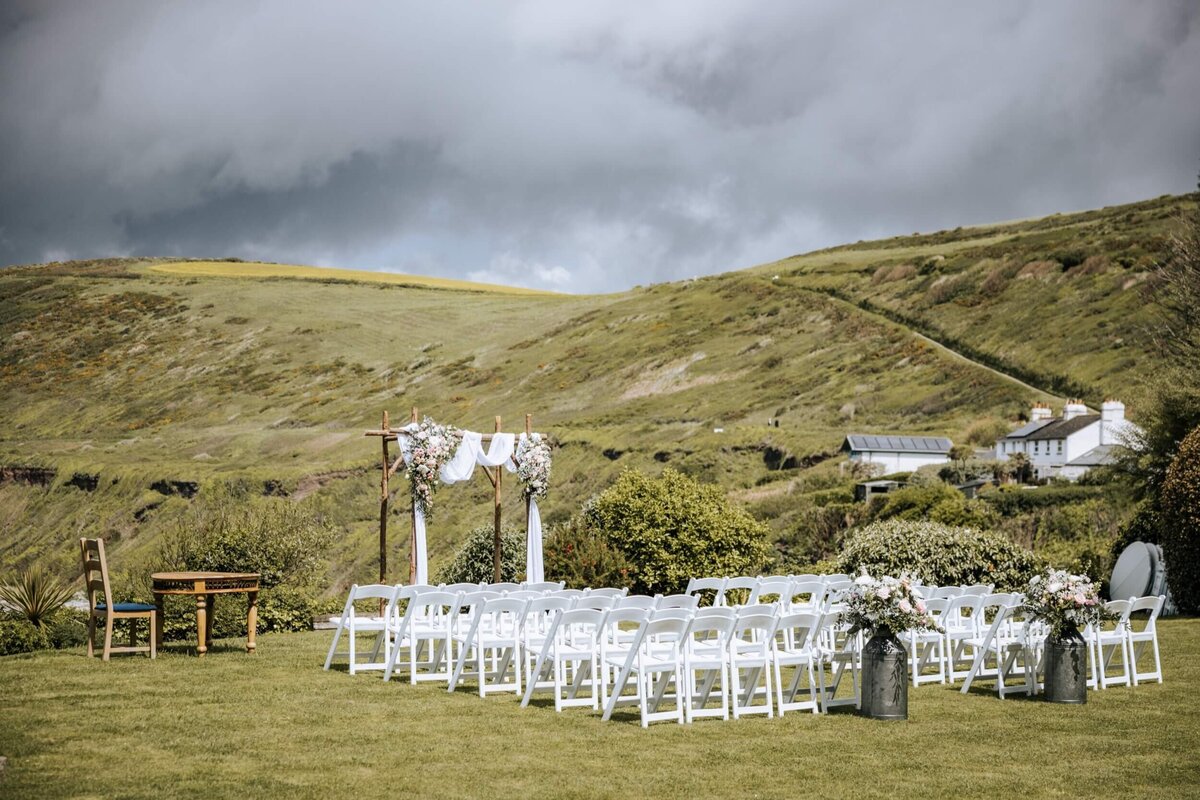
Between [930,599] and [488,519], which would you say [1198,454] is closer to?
[930,599]

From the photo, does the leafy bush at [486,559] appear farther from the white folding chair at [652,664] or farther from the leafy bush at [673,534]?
the white folding chair at [652,664]

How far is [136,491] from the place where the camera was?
55469 millimetres

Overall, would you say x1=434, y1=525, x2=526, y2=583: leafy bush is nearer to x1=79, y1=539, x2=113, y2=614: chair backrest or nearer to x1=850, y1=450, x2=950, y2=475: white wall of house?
x1=79, y1=539, x2=113, y2=614: chair backrest

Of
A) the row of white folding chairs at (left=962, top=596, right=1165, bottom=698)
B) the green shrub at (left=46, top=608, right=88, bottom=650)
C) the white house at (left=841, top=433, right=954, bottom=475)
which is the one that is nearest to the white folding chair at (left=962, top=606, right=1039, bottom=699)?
the row of white folding chairs at (left=962, top=596, right=1165, bottom=698)

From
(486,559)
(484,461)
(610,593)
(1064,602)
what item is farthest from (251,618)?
(486,559)

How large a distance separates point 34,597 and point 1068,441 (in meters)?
35.6

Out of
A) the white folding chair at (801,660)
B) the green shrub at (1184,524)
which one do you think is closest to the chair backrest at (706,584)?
the white folding chair at (801,660)

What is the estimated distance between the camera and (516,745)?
25.9 ft

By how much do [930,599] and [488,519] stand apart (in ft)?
106

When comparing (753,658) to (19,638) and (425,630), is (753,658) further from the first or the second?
(19,638)

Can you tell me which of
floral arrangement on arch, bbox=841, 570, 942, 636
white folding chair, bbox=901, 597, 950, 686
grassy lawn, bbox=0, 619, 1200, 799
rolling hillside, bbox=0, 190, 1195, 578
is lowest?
grassy lawn, bbox=0, 619, 1200, 799

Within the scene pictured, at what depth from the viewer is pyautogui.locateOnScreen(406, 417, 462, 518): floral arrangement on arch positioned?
17000 mm

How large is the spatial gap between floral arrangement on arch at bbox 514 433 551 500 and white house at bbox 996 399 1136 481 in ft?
81.3

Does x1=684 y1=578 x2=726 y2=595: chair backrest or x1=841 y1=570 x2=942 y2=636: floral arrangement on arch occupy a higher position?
x1=684 y1=578 x2=726 y2=595: chair backrest
